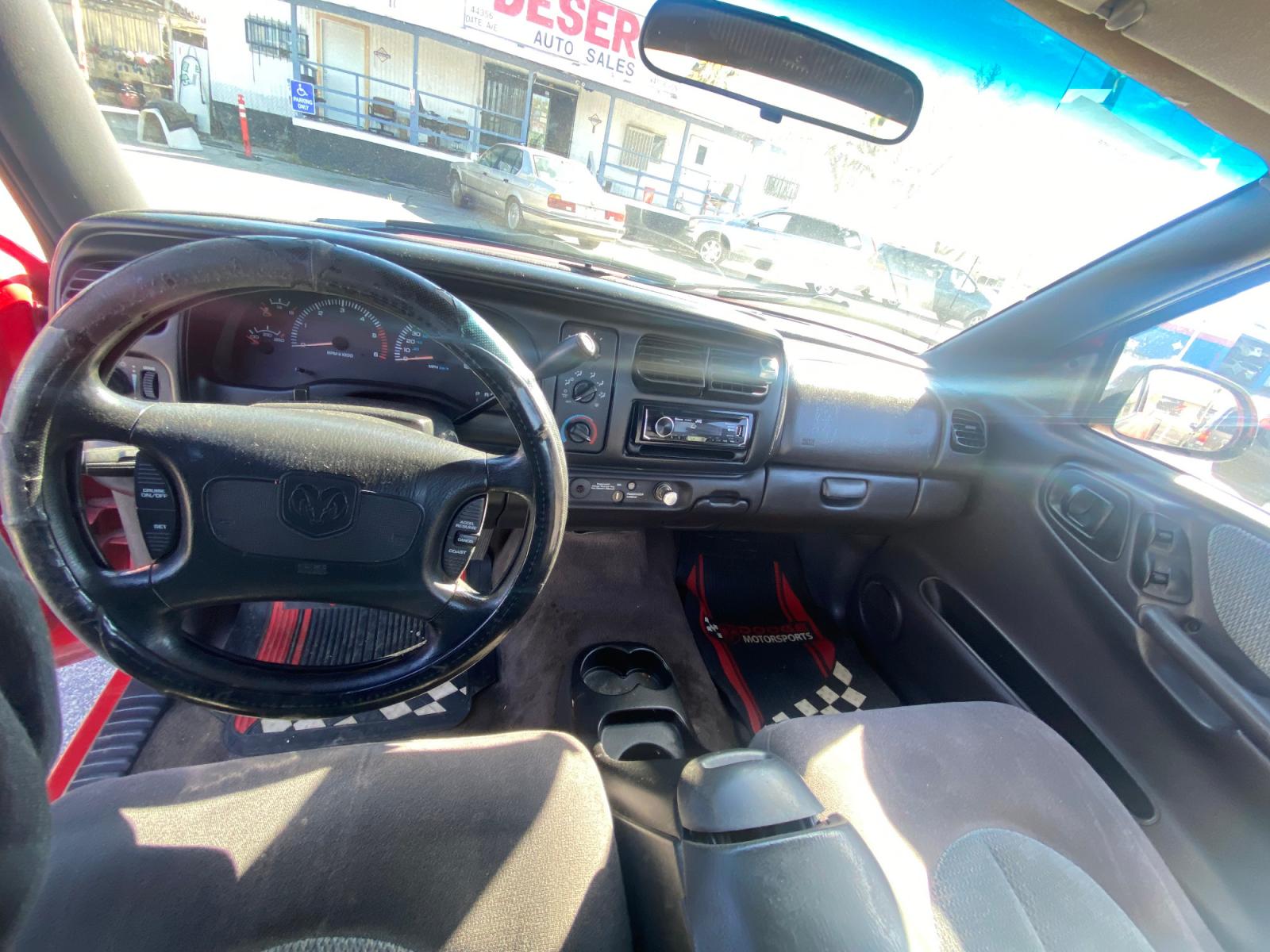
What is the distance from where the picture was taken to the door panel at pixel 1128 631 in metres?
1.49

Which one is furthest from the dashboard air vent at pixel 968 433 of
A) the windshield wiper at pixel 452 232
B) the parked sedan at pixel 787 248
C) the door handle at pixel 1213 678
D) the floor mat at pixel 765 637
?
the windshield wiper at pixel 452 232

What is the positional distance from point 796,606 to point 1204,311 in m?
1.61

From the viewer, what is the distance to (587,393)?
1695mm

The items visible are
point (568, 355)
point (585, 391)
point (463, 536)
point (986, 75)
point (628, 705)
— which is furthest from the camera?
point (628, 705)

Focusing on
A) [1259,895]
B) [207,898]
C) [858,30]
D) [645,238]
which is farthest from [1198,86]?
[207,898]

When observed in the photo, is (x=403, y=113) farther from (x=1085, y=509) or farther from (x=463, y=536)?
(x=1085, y=509)

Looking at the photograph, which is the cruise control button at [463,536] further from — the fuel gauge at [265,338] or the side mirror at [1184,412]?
the side mirror at [1184,412]

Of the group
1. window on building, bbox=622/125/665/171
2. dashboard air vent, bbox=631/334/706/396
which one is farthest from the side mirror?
window on building, bbox=622/125/665/171

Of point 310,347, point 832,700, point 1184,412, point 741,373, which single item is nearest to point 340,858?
point 310,347

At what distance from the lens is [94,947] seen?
78cm

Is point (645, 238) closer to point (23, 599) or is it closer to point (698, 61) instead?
point (698, 61)

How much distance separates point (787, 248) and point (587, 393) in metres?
0.81

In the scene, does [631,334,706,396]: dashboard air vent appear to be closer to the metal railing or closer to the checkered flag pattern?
the metal railing

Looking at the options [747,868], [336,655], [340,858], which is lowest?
→ [336,655]
